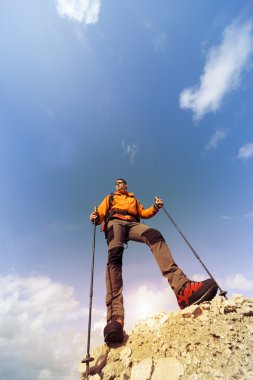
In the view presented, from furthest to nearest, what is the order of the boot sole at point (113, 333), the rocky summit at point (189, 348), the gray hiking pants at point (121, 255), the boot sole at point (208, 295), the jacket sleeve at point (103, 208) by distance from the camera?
the jacket sleeve at point (103, 208) < the gray hiking pants at point (121, 255) < the boot sole at point (113, 333) < the boot sole at point (208, 295) < the rocky summit at point (189, 348)

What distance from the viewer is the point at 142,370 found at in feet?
13.5

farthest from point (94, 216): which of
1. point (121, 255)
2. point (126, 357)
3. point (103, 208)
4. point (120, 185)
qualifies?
point (126, 357)

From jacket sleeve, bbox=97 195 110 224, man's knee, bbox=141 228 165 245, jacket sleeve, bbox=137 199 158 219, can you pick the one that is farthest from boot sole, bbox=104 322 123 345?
jacket sleeve, bbox=137 199 158 219

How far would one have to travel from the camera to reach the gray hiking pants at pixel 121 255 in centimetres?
571

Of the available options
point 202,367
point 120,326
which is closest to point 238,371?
point 202,367

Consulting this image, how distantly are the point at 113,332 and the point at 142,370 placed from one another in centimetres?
111

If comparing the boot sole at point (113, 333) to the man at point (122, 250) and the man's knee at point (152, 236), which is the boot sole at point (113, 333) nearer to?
the man at point (122, 250)

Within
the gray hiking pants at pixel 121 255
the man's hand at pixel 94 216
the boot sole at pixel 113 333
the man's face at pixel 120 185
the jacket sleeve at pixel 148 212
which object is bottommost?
the boot sole at pixel 113 333

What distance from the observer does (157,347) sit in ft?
14.7

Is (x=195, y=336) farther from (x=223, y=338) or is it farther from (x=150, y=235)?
(x=150, y=235)

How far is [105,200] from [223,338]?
Result: 17.4 feet

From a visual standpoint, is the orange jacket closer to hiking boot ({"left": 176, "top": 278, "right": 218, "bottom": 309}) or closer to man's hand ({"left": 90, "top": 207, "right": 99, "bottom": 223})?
man's hand ({"left": 90, "top": 207, "right": 99, "bottom": 223})

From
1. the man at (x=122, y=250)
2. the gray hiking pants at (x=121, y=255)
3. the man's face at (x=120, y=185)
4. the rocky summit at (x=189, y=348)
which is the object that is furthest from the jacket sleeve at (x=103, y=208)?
the rocky summit at (x=189, y=348)

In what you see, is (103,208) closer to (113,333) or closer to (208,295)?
(113,333)
